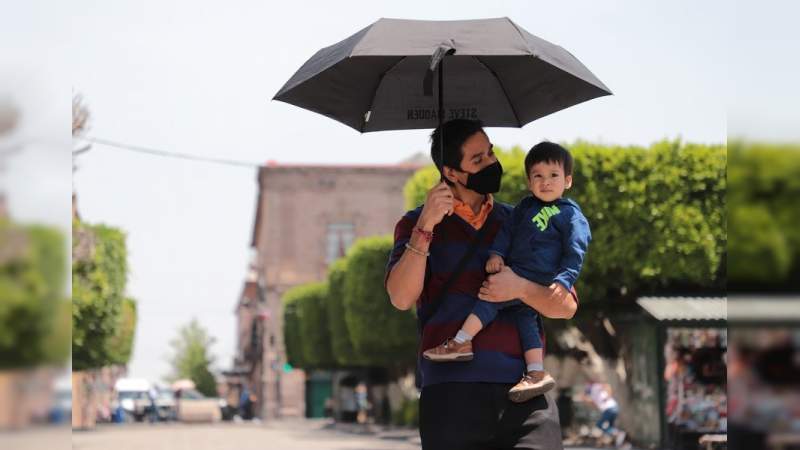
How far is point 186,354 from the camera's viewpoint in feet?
471

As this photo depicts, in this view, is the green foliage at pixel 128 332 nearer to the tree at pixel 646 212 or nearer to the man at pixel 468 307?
the tree at pixel 646 212

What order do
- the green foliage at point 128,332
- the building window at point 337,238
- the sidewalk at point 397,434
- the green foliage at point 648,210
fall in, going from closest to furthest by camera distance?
the green foliage at point 648,210 → the sidewalk at point 397,434 → the green foliage at point 128,332 → the building window at point 337,238

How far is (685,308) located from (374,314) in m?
16.6

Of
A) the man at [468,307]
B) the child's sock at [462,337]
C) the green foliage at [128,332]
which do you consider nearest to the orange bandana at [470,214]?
the man at [468,307]

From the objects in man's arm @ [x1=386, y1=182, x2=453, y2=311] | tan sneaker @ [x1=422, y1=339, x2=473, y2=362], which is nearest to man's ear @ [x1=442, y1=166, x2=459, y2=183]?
man's arm @ [x1=386, y1=182, x2=453, y2=311]

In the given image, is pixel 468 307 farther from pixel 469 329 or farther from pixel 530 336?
pixel 530 336

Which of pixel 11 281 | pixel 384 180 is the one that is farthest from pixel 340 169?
pixel 11 281

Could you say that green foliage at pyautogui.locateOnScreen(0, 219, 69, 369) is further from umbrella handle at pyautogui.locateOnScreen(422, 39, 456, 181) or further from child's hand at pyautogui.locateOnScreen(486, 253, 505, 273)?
child's hand at pyautogui.locateOnScreen(486, 253, 505, 273)

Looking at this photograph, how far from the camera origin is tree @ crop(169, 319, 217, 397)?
128 m

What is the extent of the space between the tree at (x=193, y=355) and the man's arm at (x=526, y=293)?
12338 cm

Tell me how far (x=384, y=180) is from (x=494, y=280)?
6633 centimetres

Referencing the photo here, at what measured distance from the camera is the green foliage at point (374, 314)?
128 ft

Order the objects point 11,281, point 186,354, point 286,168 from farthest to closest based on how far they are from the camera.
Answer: point 186,354 → point 286,168 → point 11,281

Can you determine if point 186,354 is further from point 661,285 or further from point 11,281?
point 11,281
